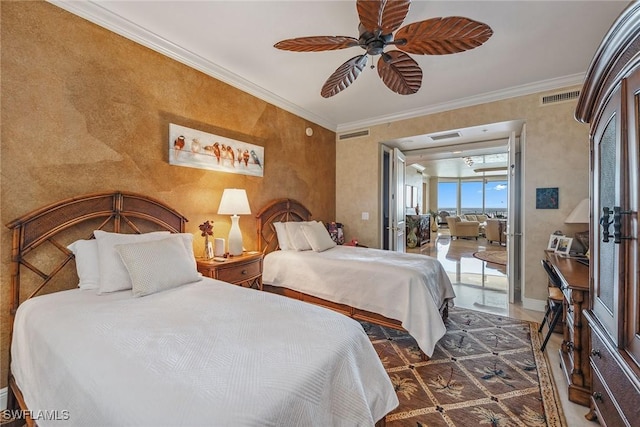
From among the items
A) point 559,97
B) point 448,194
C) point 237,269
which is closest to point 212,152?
point 237,269

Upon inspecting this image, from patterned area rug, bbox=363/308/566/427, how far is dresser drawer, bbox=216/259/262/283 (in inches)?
55.8

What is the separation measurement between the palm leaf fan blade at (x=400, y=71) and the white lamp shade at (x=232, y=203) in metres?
1.83

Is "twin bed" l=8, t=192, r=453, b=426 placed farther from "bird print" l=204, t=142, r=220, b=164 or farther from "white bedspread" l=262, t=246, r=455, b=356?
"white bedspread" l=262, t=246, r=455, b=356

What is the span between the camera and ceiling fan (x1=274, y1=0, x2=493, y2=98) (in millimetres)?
1622

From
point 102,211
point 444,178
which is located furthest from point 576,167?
point 444,178

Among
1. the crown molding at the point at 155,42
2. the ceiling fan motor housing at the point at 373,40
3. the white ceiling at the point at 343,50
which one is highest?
the white ceiling at the point at 343,50

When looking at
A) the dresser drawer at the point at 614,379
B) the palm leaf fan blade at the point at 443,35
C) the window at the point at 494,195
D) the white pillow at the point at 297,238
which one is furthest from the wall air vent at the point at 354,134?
the window at the point at 494,195

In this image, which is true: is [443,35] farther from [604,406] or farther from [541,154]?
[541,154]

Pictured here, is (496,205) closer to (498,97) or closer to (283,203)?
(498,97)

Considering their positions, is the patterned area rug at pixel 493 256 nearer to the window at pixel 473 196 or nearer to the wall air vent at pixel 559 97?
the wall air vent at pixel 559 97

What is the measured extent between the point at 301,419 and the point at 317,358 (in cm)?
21

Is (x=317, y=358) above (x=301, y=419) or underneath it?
above

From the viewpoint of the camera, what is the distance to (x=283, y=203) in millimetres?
3963

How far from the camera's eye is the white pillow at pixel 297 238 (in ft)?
11.7
